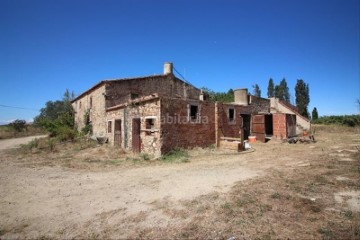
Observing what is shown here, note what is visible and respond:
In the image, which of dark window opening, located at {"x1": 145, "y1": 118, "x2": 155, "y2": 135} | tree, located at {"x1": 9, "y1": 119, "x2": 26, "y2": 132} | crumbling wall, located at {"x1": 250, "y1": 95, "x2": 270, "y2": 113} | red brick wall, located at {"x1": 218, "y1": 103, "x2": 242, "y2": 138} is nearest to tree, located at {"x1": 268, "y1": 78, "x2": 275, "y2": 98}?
crumbling wall, located at {"x1": 250, "y1": 95, "x2": 270, "y2": 113}

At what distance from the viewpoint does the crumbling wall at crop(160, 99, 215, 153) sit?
1234 cm

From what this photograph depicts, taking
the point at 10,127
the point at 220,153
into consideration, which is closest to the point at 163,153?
the point at 220,153

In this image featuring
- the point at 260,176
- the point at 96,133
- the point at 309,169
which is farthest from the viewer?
the point at 96,133

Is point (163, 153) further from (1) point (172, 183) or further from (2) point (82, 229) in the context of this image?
(2) point (82, 229)

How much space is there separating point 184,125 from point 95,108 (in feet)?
35.2

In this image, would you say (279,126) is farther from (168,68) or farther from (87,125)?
(87,125)

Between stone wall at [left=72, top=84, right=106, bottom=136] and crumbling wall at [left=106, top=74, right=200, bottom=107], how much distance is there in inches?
30.3

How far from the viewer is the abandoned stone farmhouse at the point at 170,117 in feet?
41.5

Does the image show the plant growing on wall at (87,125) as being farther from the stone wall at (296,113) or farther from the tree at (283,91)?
the tree at (283,91)

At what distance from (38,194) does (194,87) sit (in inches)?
691

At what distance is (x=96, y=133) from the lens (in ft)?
67.7

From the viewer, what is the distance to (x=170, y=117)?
12.6m

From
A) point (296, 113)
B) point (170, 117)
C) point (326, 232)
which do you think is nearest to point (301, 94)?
point (296, 113)

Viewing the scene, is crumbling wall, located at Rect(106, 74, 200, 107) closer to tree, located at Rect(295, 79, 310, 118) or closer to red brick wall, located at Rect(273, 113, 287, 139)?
red brick wall, located at Rect(273, 113, 287, 139)
